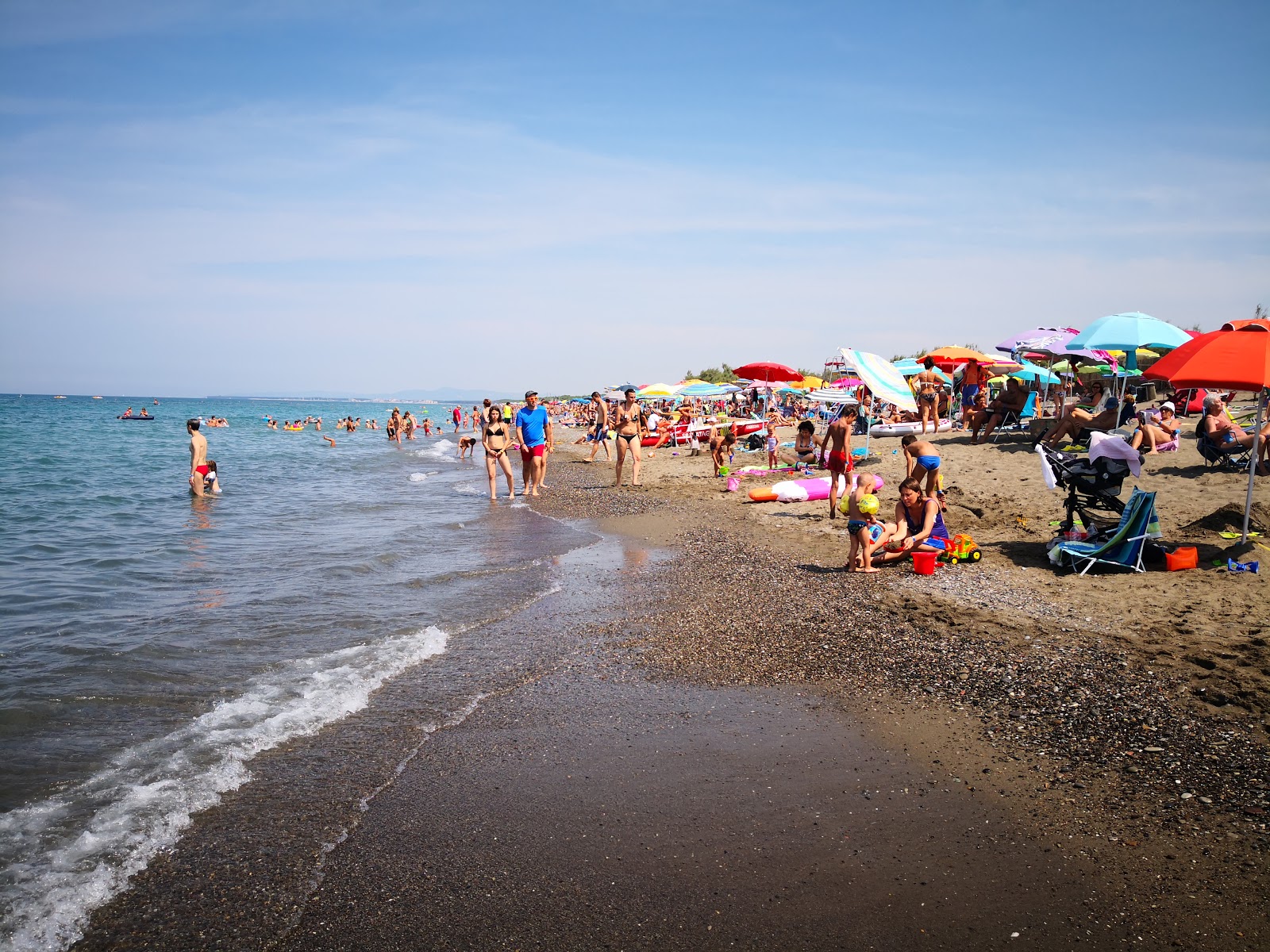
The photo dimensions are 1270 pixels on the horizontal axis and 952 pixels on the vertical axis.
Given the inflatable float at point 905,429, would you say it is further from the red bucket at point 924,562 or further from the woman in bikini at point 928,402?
the red bucket at point 924,562

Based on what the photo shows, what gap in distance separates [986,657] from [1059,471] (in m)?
3.95

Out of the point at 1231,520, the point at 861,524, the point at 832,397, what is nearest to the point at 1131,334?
the point at 1231,520

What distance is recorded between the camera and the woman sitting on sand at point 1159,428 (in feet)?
41.8

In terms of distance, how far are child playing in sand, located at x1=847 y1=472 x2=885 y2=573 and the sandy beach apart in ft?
4.69

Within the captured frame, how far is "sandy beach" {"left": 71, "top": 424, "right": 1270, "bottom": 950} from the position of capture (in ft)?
10.2

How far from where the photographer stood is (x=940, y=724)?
15.9 ft

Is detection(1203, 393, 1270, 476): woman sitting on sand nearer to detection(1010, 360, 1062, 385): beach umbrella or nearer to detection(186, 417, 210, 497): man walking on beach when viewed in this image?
detection(1010, 360, 1062, 385): beach umbrella

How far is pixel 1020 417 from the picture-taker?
18.1 m

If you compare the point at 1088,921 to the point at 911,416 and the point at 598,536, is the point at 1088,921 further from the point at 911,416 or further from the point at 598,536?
the point at 911,416

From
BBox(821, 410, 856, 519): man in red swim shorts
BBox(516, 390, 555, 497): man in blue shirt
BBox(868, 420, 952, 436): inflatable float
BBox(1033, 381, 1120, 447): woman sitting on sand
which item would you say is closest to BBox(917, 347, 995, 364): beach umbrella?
BBox(868, 420, 952, 436): inflatable float

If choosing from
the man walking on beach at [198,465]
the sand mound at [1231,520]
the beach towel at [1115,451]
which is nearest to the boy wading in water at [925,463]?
the beach towel at [1115,451]

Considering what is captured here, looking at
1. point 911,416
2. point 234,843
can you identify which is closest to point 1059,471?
point 234,843

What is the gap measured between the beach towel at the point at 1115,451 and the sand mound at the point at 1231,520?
1.39 meters

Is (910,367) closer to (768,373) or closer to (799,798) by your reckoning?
(768,373)
